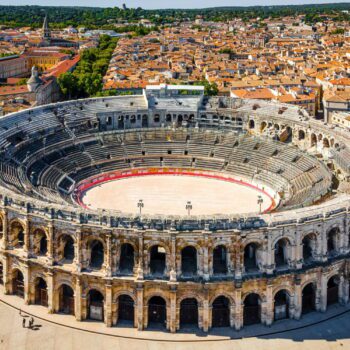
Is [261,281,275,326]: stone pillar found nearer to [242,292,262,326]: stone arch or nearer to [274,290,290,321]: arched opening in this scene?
[242,292,262,326]: stone arch

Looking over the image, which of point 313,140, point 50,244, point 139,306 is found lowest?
point 139,306

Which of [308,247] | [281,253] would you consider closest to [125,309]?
[281,253]

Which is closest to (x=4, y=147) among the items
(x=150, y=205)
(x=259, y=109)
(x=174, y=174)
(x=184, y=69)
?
(x=150, y=205)

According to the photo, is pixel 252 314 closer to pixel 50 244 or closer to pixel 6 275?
pixel 50 244

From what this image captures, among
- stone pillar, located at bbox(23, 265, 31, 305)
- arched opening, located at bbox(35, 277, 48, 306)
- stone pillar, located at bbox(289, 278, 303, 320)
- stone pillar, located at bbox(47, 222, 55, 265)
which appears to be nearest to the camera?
stone pillar, located at bbox(47, 222, 55, 265)

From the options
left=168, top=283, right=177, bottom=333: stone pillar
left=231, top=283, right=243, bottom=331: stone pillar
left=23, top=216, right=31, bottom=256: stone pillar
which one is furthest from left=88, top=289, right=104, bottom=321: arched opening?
left=231, top=283, right=243, bottom=331: stone pillar

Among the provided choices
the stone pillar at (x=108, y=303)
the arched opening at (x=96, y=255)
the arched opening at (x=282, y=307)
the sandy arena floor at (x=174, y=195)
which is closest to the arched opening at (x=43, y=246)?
the arched opening at (x=96, y=255)
